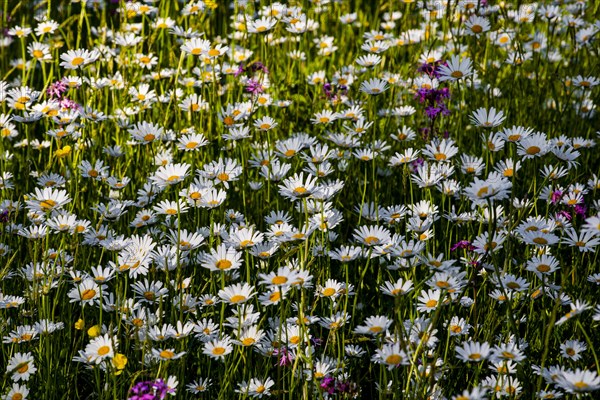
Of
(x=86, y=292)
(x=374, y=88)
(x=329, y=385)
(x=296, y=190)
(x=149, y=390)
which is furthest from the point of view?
(x=374, y=88)

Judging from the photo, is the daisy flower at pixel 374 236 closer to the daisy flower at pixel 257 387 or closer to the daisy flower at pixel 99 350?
the daisy flower at pixel 257 387

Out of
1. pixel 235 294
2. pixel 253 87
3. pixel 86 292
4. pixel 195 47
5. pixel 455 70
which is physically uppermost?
pixel 455 70

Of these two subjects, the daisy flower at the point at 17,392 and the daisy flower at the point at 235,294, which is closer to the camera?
the daisy flower at the point at 17,392

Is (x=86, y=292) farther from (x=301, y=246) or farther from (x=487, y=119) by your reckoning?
(x=487, y=119)

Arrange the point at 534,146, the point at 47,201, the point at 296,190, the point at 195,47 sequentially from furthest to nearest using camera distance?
the point at 195,47 < the point at 47,201 < the point at 534,146 < the point at 296,190

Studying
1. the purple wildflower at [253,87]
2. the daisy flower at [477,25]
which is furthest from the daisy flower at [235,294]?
the daisy flower at [477,25]

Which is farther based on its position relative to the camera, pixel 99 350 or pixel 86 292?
pixel 86 292

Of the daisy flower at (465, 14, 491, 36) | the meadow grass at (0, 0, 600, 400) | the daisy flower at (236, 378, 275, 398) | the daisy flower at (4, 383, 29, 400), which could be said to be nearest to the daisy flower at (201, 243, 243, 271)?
the meadow grass at (0, 0, 600, 400)

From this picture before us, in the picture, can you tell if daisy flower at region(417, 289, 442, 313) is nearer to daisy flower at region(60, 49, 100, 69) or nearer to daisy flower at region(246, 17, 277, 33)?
daisy flower at region(246, 17, 277, 33)

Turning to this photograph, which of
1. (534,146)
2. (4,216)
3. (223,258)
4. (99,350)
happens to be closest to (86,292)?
(99,350)

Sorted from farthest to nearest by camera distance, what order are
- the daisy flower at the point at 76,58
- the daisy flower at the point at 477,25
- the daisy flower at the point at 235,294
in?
the daisy flower at the point at 477,25 → the daisy flower at the point at 76,58 → the daisy flower at the point at 235,294

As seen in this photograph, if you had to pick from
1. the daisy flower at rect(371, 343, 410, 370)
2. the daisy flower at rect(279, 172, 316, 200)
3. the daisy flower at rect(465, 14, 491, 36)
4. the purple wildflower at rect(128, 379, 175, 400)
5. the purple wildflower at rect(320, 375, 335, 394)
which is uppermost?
the daisy flower at rect(465, 14, 491, 36)

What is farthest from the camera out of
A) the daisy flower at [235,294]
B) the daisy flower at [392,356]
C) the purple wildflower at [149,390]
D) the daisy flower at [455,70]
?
the daisy flower at [455,70]

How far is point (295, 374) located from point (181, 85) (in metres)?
2.40
